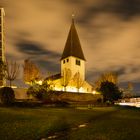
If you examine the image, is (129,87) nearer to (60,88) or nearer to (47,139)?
(60,88)

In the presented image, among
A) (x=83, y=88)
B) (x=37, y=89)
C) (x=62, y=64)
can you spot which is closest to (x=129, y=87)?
(x=83, y=88)

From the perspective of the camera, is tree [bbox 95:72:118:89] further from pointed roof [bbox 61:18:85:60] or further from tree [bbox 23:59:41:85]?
tree [bbox 23:59:41:85]

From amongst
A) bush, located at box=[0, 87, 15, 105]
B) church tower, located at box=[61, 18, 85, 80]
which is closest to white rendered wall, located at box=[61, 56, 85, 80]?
church tower, located at box=[61, 18, 85, 80]

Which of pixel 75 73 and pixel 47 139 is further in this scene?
pixel 75 73

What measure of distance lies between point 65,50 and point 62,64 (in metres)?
6.03

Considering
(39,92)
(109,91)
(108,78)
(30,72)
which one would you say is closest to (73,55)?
(108,78)

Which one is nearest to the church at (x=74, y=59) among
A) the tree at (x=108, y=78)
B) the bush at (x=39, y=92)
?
the tree at (x=108, y=78)

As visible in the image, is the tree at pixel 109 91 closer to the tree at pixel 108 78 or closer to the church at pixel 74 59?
the tree at pixel 108 78

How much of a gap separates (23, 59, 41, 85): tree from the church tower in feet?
67.5

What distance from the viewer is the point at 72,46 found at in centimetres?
9525

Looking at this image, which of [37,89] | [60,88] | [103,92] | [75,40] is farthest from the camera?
[75,40]

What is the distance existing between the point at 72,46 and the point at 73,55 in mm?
3611

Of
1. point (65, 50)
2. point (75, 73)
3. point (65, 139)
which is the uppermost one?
point (65, 50)

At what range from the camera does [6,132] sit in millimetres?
12125
